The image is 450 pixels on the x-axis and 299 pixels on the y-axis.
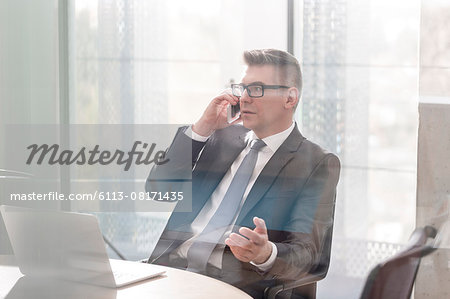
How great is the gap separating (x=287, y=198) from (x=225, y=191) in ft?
0.63

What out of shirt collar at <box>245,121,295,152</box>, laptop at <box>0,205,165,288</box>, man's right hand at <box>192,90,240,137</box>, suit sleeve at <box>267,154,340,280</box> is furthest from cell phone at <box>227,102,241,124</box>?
laptop at <box>0,205,165,288</box>

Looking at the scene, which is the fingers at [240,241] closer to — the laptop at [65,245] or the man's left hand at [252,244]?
the man's left hand at [252,244]

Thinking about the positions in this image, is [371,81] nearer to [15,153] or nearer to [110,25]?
[110,25]

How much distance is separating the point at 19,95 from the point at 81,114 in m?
0.24

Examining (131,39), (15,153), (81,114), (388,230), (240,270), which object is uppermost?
(131,39)

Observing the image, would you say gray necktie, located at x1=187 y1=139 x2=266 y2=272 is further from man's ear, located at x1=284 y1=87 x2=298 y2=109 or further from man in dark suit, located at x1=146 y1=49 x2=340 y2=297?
man's ear, located at x1=284 y1=87 x2=298 y2=109

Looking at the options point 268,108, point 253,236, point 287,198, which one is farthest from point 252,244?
point 268,108

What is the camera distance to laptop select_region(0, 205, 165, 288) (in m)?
1.46

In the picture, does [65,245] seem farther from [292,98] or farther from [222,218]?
[292,98]

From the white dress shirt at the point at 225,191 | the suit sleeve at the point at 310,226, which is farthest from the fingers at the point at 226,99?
the suit sleeve at the point at 310,226

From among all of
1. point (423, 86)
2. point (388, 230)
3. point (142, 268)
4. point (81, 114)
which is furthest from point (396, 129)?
point (81, 114)

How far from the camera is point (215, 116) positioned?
193cm

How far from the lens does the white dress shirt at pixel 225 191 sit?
1861 millimetres

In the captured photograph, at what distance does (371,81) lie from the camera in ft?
6.03
